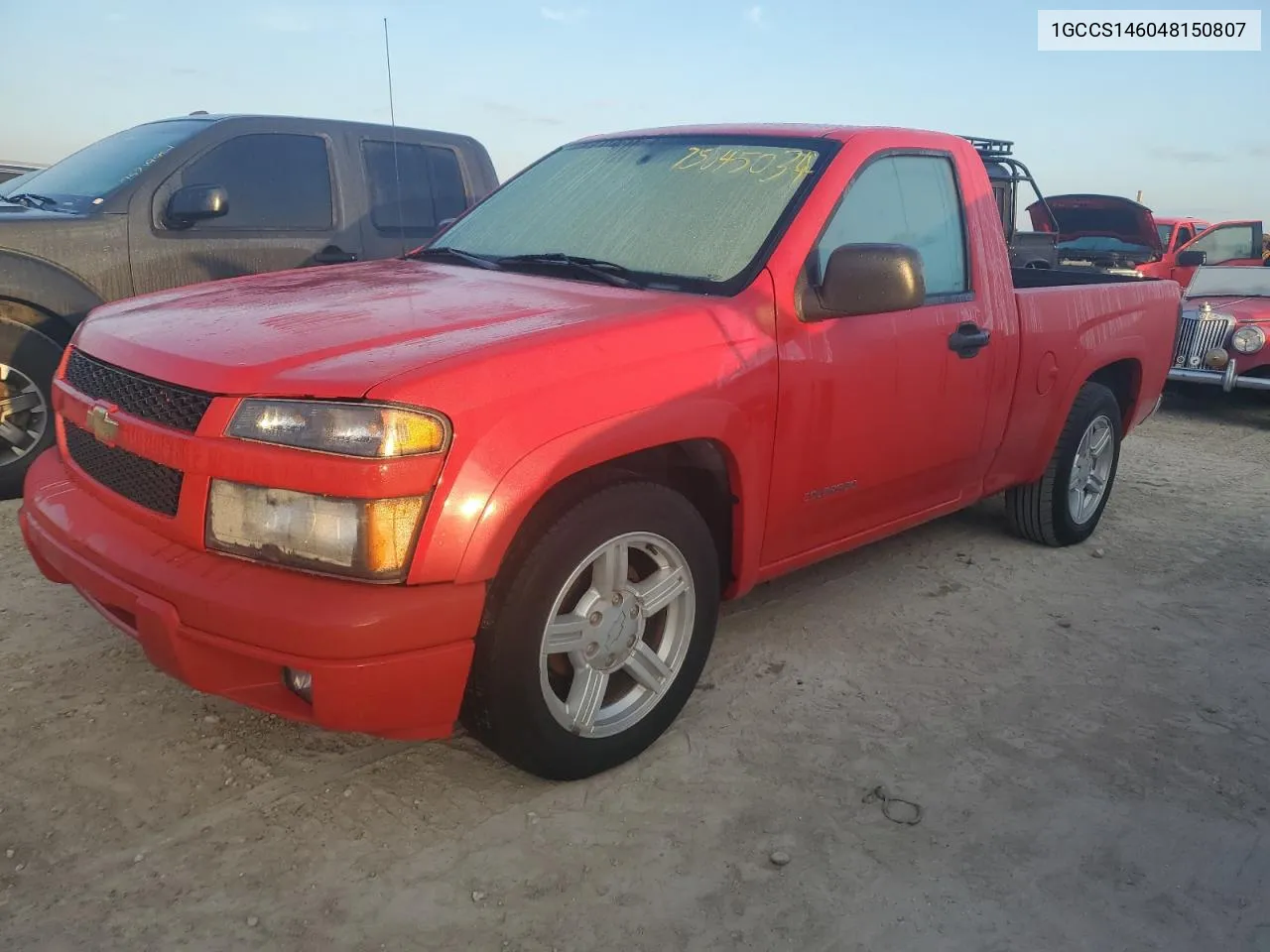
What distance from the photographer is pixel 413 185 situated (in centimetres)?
596

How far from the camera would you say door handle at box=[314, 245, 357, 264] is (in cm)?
546

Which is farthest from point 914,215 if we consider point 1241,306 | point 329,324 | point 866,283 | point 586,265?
point 1241,306

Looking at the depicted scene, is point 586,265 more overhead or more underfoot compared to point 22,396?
more overhead

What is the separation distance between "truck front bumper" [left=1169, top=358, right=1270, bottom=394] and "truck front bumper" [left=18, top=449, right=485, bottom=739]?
7709 mm

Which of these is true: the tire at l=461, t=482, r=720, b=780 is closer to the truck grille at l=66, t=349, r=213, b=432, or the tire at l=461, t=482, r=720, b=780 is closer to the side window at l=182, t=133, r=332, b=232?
the truck grille at l=66, t=349, r=213, b=432

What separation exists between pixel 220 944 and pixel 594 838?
84 centimetres

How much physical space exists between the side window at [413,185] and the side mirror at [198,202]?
3.18 feet

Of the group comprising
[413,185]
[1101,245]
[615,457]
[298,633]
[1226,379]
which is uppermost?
[413,185]

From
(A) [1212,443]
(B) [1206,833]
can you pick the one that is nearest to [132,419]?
(B) [1206,833]

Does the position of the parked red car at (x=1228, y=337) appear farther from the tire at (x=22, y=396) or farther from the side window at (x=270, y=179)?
the tire at (x=22, y=396)

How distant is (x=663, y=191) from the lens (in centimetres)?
343

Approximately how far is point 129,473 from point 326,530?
0.66 metres

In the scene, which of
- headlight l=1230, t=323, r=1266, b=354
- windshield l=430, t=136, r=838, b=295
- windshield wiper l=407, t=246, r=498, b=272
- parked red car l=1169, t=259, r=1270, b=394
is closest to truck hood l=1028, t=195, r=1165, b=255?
parked red car l=1169, t=259, r=1270, b=394

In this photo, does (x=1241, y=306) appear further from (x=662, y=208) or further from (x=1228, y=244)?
(x=662, y=208)
